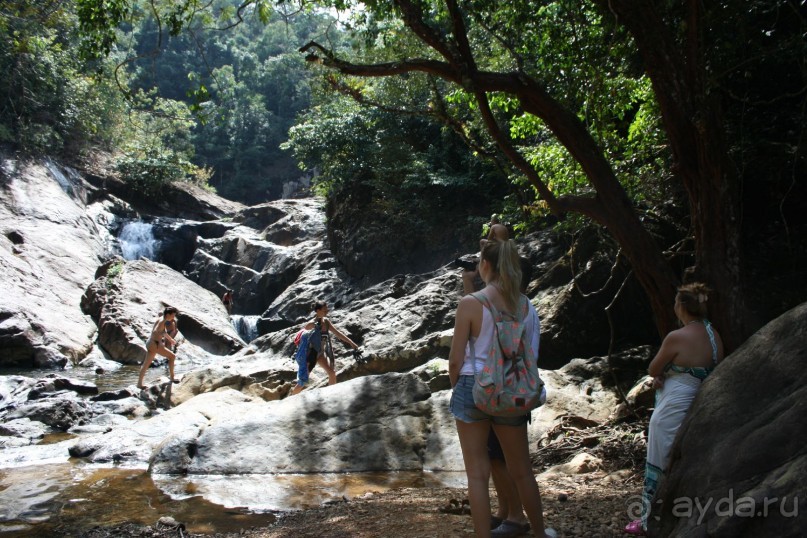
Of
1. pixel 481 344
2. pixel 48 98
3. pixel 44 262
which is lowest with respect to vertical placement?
pixel 481 344

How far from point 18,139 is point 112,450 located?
21.9m

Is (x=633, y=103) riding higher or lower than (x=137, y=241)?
lower

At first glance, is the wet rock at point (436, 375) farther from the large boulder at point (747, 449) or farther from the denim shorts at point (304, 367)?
the large boulder at point (747, 449)

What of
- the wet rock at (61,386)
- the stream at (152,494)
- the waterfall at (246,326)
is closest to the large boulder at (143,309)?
the waterfall at (246,326)

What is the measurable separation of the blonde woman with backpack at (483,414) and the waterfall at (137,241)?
933 inches

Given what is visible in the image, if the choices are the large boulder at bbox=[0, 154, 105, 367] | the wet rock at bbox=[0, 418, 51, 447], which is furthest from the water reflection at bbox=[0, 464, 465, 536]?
the large boulder at bbox=[0, 154, 105, 367]

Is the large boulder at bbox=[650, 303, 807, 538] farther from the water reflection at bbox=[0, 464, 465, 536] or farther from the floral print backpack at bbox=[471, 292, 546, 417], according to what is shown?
Answer: the water reflection at bbox=[0, 464, 465, 536]

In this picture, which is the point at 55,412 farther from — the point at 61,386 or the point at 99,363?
the point at 99,363

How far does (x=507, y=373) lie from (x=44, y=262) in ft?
65.0

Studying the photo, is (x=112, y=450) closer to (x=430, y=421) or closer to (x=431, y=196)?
(x=430, y=421)

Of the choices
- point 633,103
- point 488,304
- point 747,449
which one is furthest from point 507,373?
point 633,103

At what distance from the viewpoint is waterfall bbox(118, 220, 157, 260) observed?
2480cm

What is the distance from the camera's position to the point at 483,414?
10.4ft

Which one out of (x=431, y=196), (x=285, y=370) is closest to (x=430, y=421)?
(x=285, y=370)
